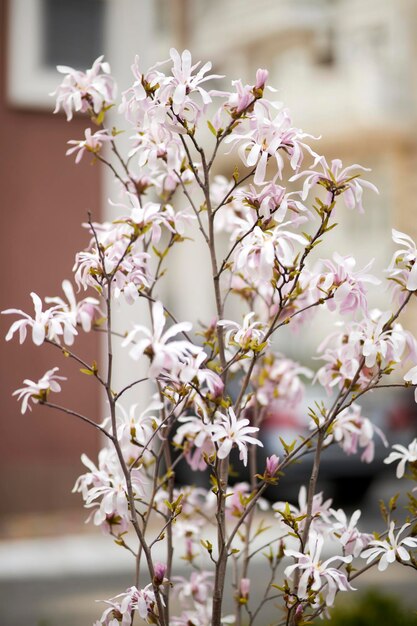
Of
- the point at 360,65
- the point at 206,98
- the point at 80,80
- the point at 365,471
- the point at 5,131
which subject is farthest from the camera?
the point at 360,65

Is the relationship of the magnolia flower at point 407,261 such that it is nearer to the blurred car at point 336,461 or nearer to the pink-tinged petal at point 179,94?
the pink-tinged petal at point 179,94

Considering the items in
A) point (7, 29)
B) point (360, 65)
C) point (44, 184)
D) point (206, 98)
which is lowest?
point (206, 98)

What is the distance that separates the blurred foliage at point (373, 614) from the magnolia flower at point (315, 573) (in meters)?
1.55

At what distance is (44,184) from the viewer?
8.77m

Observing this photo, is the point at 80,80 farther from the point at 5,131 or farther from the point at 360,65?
the point at 360,65

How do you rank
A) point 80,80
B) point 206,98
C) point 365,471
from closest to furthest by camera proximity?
point 206,98 → point 80,80 → point 365,471

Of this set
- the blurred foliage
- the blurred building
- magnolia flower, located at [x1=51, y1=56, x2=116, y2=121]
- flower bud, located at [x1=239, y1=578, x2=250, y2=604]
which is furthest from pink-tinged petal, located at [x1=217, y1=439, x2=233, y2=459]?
the blurred building

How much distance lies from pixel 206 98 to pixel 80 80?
2.02 ft

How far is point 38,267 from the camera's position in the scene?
28.6ft

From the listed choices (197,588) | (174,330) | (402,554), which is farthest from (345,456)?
(174,330)

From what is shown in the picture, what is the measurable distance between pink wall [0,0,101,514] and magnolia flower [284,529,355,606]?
6.24m

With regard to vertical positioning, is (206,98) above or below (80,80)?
below

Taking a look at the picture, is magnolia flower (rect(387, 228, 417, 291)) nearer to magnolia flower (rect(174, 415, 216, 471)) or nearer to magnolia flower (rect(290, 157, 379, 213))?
magnolia flower (rect(290, 157, 379, 213))

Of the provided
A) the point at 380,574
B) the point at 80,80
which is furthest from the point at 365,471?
the point at 80,80
